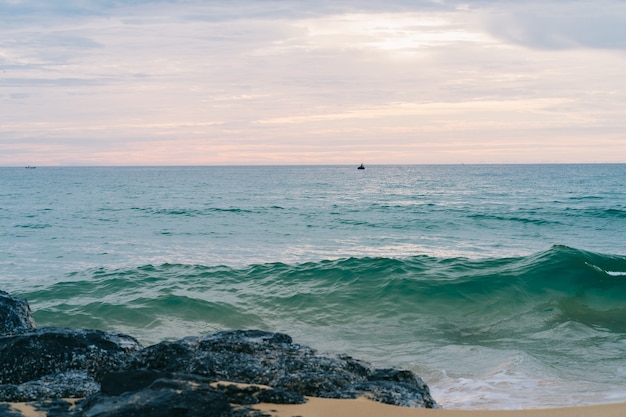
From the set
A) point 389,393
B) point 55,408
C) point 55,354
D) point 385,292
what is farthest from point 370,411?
point 385,292

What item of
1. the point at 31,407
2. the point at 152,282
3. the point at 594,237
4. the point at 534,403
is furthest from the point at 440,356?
the point at 594,237

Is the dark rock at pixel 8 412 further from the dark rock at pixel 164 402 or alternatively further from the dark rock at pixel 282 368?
the dark rock at pixel 282 368

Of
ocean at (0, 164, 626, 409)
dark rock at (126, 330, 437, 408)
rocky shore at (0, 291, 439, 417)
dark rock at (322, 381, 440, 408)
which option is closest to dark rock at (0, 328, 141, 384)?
rocky shore at (0, 291, 439, 417)

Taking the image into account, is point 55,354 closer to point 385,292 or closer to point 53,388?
point 53,388

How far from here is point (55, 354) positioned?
5148mm

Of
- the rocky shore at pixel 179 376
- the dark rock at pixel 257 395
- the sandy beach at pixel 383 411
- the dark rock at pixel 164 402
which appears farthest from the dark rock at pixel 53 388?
the sandy beach at pixel 383 411

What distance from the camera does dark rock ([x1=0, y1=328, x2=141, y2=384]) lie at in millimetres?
5016

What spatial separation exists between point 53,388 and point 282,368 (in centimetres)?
180

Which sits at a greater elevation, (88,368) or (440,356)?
(88,368)

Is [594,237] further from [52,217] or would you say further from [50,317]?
[52,217]

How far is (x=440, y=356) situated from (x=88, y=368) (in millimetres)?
5643

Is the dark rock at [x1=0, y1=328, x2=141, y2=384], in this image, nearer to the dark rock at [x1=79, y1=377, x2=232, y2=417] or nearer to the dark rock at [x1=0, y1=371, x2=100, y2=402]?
the dark rock at [x1=0, y1=371, x2=100, y2=402]

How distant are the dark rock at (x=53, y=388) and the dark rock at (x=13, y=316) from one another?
6.21ft

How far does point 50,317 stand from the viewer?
12.6 meters
